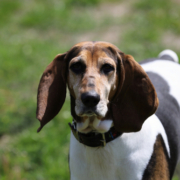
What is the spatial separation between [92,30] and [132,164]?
18.1 ft

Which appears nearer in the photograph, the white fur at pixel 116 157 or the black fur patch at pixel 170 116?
the white fur at pixel 116 157

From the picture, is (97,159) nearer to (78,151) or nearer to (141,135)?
(78,151)

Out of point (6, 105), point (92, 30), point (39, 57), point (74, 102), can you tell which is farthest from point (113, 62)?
point (92, 30)

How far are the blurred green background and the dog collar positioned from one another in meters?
1.45

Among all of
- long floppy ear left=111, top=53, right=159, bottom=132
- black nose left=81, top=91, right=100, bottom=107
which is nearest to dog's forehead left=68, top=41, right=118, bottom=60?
long floppy ear left=111, top=53, right=159, bottom=132

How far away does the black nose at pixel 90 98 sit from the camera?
2566 mm

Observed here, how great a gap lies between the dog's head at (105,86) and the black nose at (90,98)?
0.46ft

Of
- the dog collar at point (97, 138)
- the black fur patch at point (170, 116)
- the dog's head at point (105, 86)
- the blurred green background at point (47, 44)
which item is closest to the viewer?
the dog's head at point (105, 86)

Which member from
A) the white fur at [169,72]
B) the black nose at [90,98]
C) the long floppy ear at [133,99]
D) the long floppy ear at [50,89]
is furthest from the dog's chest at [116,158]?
the white fur at [169,72]

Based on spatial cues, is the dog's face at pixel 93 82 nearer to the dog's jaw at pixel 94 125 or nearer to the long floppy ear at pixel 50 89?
the dog's jaw at pixel 94 125

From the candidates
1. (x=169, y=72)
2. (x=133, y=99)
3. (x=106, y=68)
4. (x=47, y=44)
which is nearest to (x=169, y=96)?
(x=169, y=72)

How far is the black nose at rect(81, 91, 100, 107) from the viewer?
2566mm

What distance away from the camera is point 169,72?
4.01 meters

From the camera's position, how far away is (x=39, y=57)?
721cm
